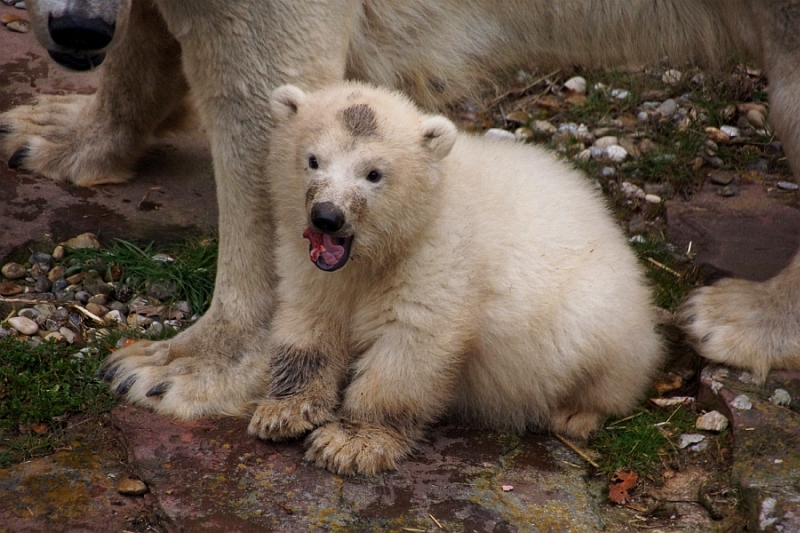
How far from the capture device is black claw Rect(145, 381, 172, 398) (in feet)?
13.0

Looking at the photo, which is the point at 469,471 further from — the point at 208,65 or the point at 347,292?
the point at 208,65

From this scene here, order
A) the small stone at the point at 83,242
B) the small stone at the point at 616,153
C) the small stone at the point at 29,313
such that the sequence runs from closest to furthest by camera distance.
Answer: the small stone at the point at 29,313 < the small stone at the point at 83,242 < the small stone at the point at 616,153

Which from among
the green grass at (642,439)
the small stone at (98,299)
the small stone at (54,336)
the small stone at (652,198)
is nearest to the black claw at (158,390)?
the small stone at (54,336)

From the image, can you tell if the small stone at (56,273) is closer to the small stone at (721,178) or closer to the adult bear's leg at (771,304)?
the adult bear's leg at (771,304)

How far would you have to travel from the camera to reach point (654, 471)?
378 centimetres

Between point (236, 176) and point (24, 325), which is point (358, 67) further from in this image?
point (24, 325)

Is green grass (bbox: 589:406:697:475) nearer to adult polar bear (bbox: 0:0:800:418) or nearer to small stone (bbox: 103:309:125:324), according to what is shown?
adult polar bear (bbox: 0:0:800:418)

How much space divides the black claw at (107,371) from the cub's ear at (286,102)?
48.0 inches

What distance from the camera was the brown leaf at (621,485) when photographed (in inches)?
142

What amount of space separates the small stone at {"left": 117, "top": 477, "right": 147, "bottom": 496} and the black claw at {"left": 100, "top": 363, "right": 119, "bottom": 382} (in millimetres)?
686

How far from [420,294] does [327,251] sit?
399mm

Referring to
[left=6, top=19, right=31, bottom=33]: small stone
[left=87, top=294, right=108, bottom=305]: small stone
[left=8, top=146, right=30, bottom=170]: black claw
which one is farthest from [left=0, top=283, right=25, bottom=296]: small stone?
[left=6, top=19, right=31, bottom=33]: small stone

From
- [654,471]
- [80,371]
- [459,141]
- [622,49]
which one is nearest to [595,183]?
[622,49]

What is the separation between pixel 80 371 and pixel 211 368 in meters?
0.54
